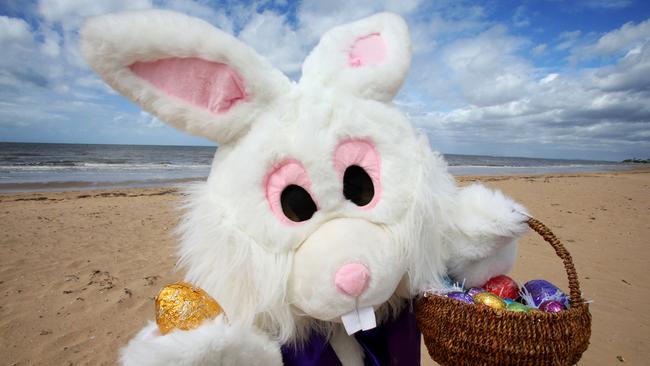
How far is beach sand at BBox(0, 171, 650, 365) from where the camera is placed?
2.96 m

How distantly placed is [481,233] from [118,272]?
14.3 ft

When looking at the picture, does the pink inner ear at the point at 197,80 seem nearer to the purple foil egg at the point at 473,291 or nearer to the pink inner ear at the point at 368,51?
the pink inner ear at the point at 368,51

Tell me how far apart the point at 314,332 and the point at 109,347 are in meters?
2.53

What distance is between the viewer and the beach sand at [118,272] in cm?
296

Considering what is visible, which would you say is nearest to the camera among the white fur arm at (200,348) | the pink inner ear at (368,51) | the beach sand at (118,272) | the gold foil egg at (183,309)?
the white fur arm at (200,348)

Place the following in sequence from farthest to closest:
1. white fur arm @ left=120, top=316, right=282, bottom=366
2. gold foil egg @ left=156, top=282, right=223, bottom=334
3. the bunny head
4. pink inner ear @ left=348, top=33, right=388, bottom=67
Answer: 1. pink inner ear @ left=348, top=33, right=388, bottom=67
2. the bunny head
3. gold foil egg @ left=156, top=282, right=223, bottom=334
4. white fur arm @ left=120, top=316, right=282, bottom=366

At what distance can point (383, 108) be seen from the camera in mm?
1120

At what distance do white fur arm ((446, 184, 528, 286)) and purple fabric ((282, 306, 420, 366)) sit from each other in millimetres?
230

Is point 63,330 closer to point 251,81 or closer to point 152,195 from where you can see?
Answer: point 251,81

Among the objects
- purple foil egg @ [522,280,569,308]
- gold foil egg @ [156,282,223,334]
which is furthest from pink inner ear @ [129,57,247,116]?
purple foil egg @ [522,280,569,308]

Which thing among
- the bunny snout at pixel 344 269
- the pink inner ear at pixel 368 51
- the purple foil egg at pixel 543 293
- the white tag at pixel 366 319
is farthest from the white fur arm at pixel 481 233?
the pink inner ear at pixel 368 51

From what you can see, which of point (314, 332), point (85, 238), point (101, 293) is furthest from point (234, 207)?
point (85, 238)

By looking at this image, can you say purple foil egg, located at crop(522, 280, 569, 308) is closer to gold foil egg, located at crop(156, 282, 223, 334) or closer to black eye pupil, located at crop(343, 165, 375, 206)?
black eye pupil, located at crop(343, 165, 375, 206)

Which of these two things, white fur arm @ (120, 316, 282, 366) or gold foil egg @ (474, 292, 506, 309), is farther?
gold foil egg @ (474, 292, 506, 309)
